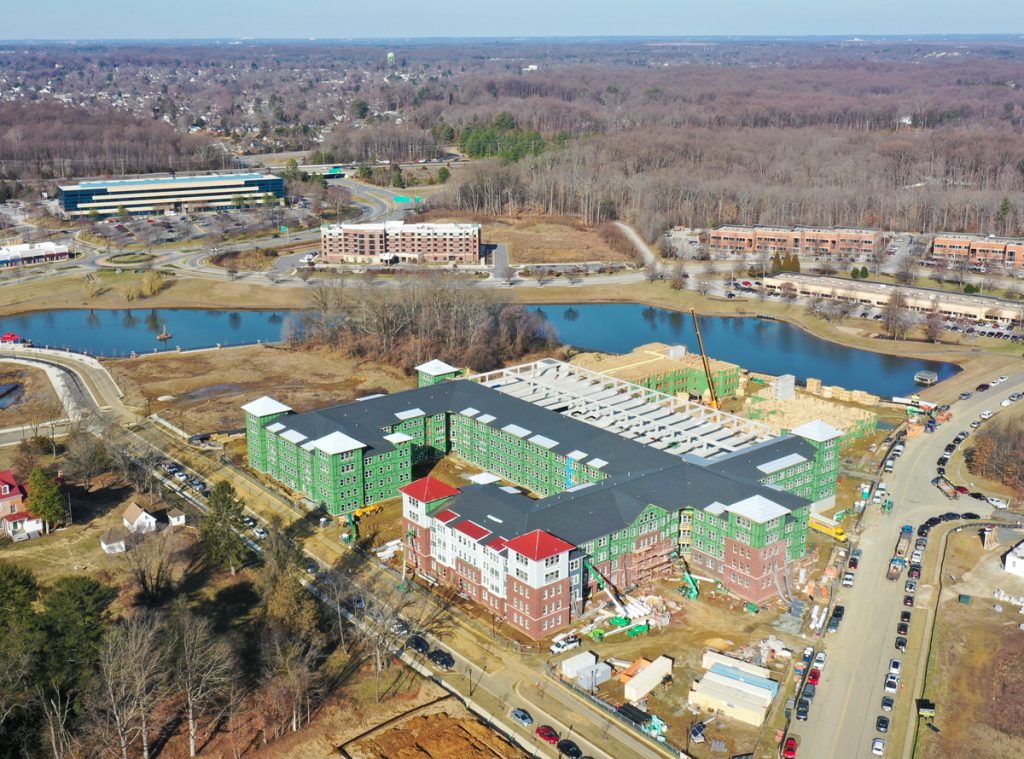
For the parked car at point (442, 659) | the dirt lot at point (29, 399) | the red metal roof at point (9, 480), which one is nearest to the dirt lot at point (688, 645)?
the parked car at point (442, 659)

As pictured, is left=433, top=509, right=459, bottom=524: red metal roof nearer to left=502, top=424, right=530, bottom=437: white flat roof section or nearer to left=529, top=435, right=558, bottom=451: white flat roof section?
left=529, top=435, right=558, bottom=451: white flat roof section

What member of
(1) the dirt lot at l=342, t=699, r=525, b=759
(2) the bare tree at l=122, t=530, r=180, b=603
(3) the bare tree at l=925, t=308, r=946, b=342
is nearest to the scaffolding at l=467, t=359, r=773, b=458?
(1) the dirt lot at l=342, t=699, r=525, b=759

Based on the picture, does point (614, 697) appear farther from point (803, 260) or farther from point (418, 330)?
point (803, 260)

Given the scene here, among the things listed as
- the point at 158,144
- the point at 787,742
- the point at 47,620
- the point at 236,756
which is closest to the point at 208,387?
the point at 47,620

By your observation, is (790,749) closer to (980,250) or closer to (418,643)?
(418,643)

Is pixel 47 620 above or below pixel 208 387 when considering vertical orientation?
above

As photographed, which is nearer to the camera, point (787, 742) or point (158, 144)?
point (787, 742)
